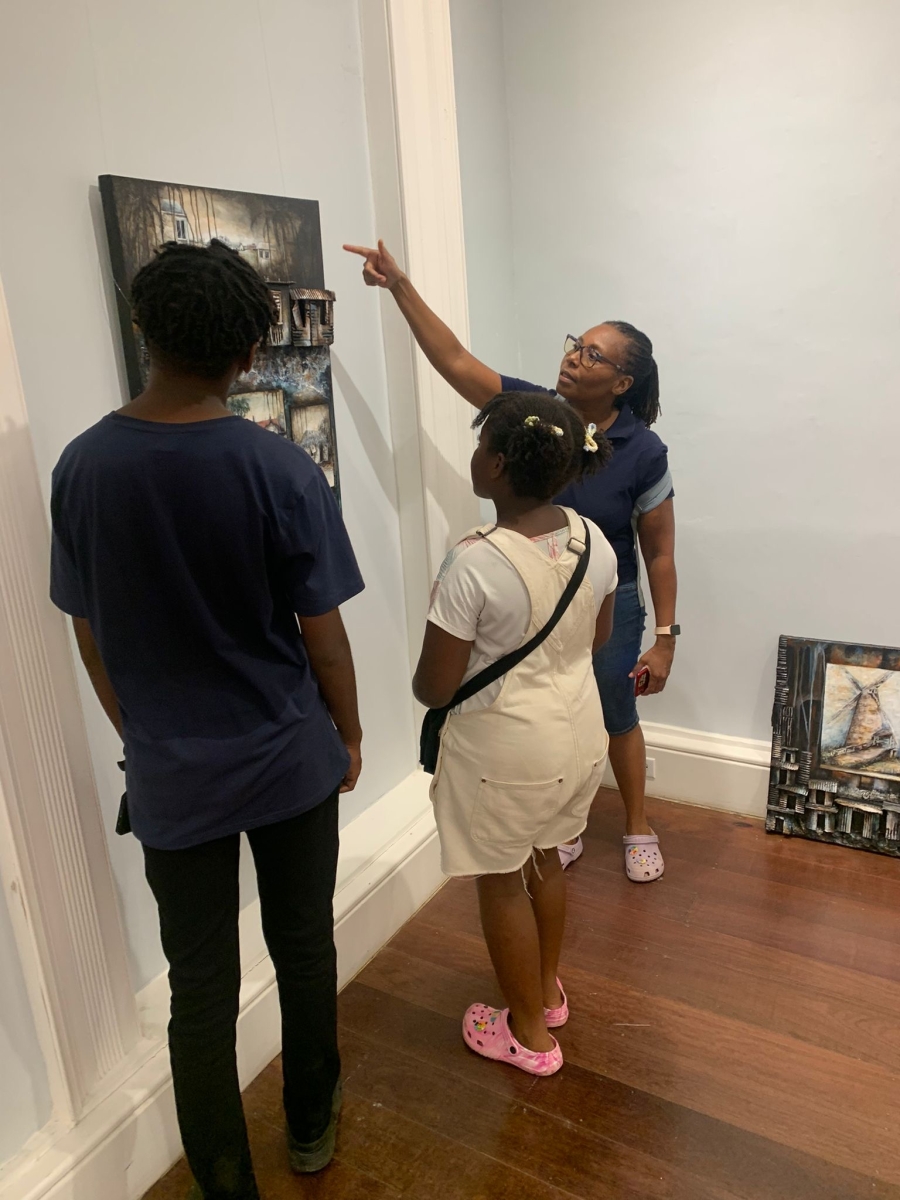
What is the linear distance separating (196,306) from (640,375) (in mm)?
1238

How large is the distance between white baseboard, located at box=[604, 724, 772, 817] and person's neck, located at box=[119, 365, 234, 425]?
2.00 metres

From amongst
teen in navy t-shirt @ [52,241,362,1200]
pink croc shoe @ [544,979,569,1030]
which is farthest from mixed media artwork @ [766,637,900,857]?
teen in navy t-shirt @ [52,241,362,1200]

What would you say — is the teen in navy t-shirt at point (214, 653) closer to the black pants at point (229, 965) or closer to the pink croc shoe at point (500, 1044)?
the black pants at point (229, 965)

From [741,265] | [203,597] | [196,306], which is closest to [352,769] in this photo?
[203,597]

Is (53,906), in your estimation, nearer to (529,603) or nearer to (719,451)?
(529,603)

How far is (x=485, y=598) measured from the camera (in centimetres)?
133

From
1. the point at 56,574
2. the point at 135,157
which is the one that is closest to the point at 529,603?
the point at 56,574

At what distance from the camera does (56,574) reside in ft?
3.72

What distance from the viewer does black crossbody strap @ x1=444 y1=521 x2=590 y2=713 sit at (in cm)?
138

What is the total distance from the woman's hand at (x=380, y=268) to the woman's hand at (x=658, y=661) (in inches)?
43.1

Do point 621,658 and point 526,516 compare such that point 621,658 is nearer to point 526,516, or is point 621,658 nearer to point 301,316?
point 526,516

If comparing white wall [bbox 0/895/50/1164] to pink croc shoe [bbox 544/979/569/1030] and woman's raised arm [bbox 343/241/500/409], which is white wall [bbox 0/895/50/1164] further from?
woman's raised arm [bbox 343/241/500/409]

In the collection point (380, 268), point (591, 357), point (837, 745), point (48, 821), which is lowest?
point (837, 745)

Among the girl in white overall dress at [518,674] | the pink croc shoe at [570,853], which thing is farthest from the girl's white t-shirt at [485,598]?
the pink croc shoe at [570,853]
